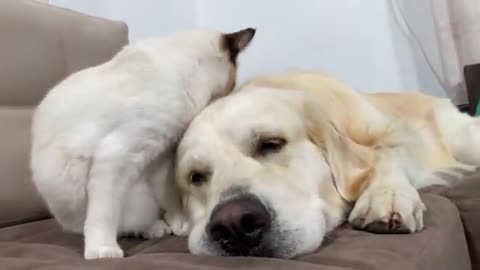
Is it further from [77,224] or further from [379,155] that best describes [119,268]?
[379,155]

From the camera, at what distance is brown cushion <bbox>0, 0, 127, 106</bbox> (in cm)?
176

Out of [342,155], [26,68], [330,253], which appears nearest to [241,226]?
[330,253]

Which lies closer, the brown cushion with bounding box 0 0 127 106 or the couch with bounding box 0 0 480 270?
the couch with bounding box 0 0 480 270

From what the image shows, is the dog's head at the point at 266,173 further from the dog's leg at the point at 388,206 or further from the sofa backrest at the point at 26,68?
the sofa backrest at the point at 26,68

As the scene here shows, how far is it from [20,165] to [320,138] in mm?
829

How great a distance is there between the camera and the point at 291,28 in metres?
2.80

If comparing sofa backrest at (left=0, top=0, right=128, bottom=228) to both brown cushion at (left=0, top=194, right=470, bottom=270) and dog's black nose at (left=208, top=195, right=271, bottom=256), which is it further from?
dog's black nose at (left=208, top=195, right=271, bottom=256)

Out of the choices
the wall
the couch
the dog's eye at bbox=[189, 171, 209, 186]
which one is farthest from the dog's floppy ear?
the wall

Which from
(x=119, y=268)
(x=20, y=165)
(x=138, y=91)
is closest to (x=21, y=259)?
(x=119, y=268)

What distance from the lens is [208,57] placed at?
1477 millimetres

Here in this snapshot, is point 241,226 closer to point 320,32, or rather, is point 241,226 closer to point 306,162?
point 306,162

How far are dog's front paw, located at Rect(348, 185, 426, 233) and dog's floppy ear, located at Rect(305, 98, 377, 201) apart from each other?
49 millimetres

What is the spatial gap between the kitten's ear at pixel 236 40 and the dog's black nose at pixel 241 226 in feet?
1.92

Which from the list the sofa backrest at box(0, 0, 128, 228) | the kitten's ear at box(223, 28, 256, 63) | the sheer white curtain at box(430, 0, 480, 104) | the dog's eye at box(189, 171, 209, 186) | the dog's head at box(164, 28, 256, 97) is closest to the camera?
the dog's eye at box(189, 171, 209, 186)
